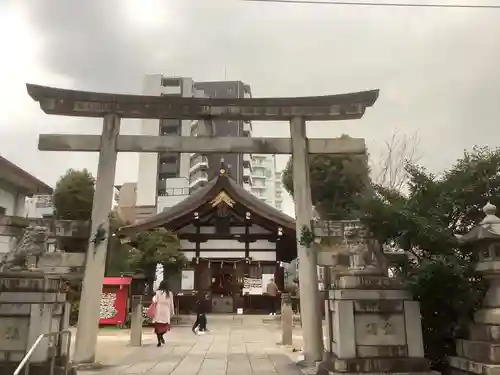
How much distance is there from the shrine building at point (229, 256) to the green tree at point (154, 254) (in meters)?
1.67

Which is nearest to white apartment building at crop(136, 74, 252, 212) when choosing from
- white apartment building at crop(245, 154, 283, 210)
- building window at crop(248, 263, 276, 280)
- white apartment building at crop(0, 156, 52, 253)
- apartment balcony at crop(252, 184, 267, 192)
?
apartment balcony at crop(252, 184, 267, 192)

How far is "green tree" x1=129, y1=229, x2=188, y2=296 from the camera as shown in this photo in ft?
68.8

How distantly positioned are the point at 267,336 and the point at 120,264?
42.8 feet

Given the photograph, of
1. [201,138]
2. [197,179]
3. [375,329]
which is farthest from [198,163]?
[375,329]

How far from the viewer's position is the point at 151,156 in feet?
195

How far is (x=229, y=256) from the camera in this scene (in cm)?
2434

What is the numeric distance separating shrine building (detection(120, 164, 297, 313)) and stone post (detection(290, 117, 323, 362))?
520 inches

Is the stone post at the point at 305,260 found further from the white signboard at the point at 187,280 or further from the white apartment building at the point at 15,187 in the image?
the white signboard at the point at 187,280

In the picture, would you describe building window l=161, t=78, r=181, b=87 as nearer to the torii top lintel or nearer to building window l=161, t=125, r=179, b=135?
building window l=161, t=125, r=179, b=135

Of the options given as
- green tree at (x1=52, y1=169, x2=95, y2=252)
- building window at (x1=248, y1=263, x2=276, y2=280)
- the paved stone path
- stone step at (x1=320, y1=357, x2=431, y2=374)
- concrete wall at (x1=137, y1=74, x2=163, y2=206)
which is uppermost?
concrete wall at (x1=137, y1=74, x2=163, y2=206)

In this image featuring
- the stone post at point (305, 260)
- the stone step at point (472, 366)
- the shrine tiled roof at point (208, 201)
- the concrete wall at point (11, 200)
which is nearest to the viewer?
the stone step at point (472, 366)

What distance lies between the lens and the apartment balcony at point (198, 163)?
209 feet

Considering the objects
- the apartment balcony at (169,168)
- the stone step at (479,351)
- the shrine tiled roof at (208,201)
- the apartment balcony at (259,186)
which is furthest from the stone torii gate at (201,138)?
the apartment balcony at (259,186)

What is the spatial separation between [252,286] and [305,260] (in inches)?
590
